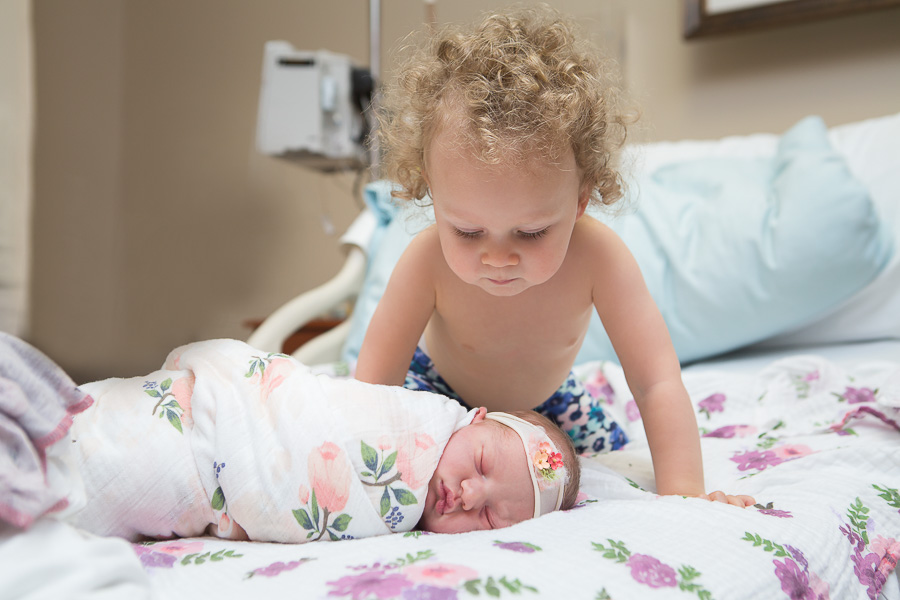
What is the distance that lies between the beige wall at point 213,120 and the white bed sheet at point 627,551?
101 cm

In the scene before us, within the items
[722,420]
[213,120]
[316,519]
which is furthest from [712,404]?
[213,120]

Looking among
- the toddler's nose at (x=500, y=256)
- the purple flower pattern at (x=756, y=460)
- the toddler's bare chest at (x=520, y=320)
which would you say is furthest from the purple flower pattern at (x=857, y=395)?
the toddler's nose at (x=500, y=256)

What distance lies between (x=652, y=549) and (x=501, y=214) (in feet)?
1.16

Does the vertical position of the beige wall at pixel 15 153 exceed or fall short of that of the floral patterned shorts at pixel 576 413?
it exceeds it

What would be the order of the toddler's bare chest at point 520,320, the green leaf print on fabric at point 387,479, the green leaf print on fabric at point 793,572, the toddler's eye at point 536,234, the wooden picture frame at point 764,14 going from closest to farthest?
the green leaf print on fabric at point 793,572 → the green leaf print on fabric at point 387,479 → the toddler's eye at point 536,234 → the toddler's bare chest at point 520,320 → the wooden picture frame at point 764,14

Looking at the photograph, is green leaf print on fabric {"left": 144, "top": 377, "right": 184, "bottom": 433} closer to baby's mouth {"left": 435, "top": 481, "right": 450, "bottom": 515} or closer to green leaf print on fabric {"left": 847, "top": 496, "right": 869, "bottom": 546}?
baby's mouth {"left": 435, "top": 481, "right": 450, "bottom": 515}

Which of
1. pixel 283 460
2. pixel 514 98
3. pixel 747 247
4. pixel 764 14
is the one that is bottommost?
pixel 283 460

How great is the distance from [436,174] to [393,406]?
0.27 m

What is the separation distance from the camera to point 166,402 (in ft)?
2.23

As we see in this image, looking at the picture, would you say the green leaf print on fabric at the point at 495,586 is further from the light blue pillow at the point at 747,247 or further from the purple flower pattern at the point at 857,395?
the light blue pillow at the point at 747,247

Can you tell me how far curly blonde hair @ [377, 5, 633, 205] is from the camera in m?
0.75

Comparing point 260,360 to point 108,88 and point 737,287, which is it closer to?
point 737,287

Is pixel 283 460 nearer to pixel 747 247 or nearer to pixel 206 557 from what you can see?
pixel 206 557

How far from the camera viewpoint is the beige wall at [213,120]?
71.3 inches
